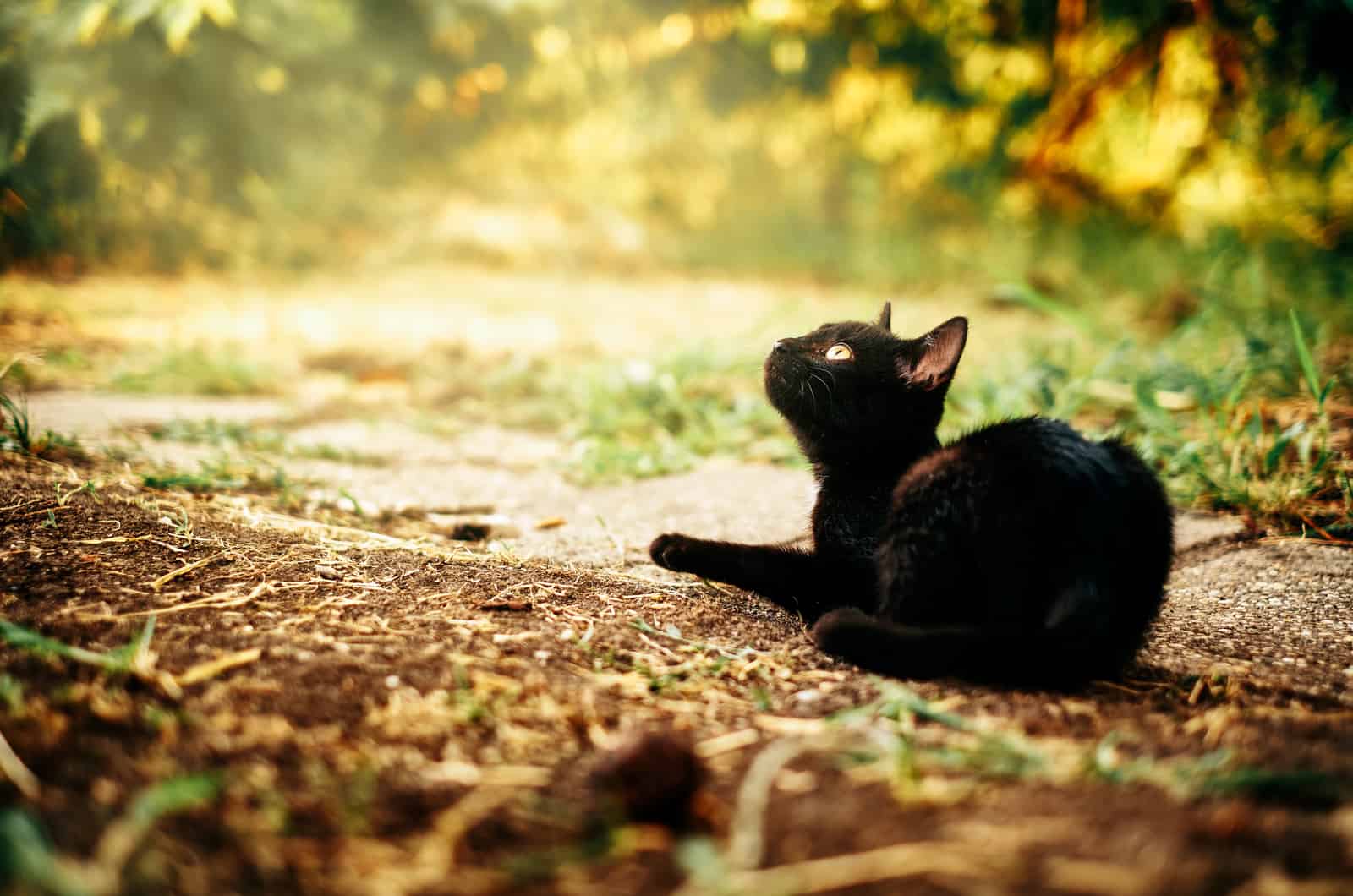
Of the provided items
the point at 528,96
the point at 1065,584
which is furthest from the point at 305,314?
the point at 1065,584

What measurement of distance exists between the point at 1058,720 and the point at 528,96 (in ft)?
22.6

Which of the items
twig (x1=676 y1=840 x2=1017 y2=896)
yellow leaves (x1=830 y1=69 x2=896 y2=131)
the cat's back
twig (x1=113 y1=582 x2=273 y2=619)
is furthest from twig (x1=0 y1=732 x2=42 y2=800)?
yellow leaves (x1=830 y1=69 x2=896 y2=131)

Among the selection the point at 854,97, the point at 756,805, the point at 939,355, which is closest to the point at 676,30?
the point at 854,97

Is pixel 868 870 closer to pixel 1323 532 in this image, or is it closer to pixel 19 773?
pixel 19 773

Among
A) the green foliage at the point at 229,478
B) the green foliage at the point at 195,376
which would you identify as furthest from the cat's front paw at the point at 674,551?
the green foliage at the point at 195,376

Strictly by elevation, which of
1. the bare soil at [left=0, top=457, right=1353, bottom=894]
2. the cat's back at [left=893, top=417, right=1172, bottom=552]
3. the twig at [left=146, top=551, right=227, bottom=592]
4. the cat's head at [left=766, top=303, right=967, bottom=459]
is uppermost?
the cat's head at [left=766, top=303, right=967, bottom=459]

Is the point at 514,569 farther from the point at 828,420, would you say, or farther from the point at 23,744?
the point at 23,744

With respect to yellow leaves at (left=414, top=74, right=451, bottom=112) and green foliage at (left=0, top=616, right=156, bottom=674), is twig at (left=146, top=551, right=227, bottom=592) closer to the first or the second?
green foliage at (left=0, top=616, right=156, bottom=674)

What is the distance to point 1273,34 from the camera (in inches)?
131

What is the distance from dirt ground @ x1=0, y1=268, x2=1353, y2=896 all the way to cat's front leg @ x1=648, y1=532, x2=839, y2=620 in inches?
2.0

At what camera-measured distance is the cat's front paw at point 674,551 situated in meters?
1.79

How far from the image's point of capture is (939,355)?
5.82 feet

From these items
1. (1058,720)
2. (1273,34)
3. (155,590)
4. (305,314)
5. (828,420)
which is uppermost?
(1273,34)

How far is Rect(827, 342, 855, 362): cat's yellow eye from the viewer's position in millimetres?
1893
